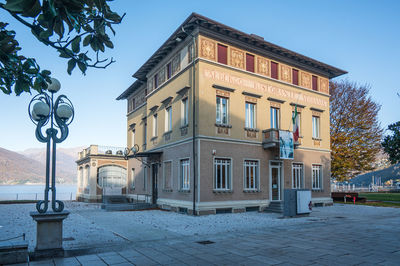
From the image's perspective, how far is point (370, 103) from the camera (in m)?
30.8

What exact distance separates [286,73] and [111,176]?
19.0 metres

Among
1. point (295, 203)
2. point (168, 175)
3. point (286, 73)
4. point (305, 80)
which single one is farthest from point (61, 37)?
point (305, 80)

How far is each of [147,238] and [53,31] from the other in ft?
25.7

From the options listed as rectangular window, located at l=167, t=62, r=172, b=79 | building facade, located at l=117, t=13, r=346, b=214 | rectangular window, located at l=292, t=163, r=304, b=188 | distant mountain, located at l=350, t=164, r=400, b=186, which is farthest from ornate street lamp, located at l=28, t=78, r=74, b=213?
distant mountain, located at l=350, t=164, r=400, b=186

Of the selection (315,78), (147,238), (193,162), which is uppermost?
(315,78)

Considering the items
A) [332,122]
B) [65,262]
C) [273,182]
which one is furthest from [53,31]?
[332,122]

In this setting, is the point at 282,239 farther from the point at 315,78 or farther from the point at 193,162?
the point at 315,78

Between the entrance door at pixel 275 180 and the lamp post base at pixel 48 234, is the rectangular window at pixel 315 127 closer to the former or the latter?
the entrance door at pixel 275 180

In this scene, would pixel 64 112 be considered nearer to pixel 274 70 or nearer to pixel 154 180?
pixel 154 180

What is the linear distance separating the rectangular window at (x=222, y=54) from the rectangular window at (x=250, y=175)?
607cm

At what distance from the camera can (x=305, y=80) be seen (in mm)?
23062

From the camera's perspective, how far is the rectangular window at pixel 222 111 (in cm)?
1856

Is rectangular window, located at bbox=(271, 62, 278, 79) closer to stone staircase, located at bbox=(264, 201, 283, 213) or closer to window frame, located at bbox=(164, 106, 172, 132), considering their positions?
window frame, located at bbox=(164, 106, 172, 132)

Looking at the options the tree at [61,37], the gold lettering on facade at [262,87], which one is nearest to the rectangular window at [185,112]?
the gold lettering on facade at [262,87]
